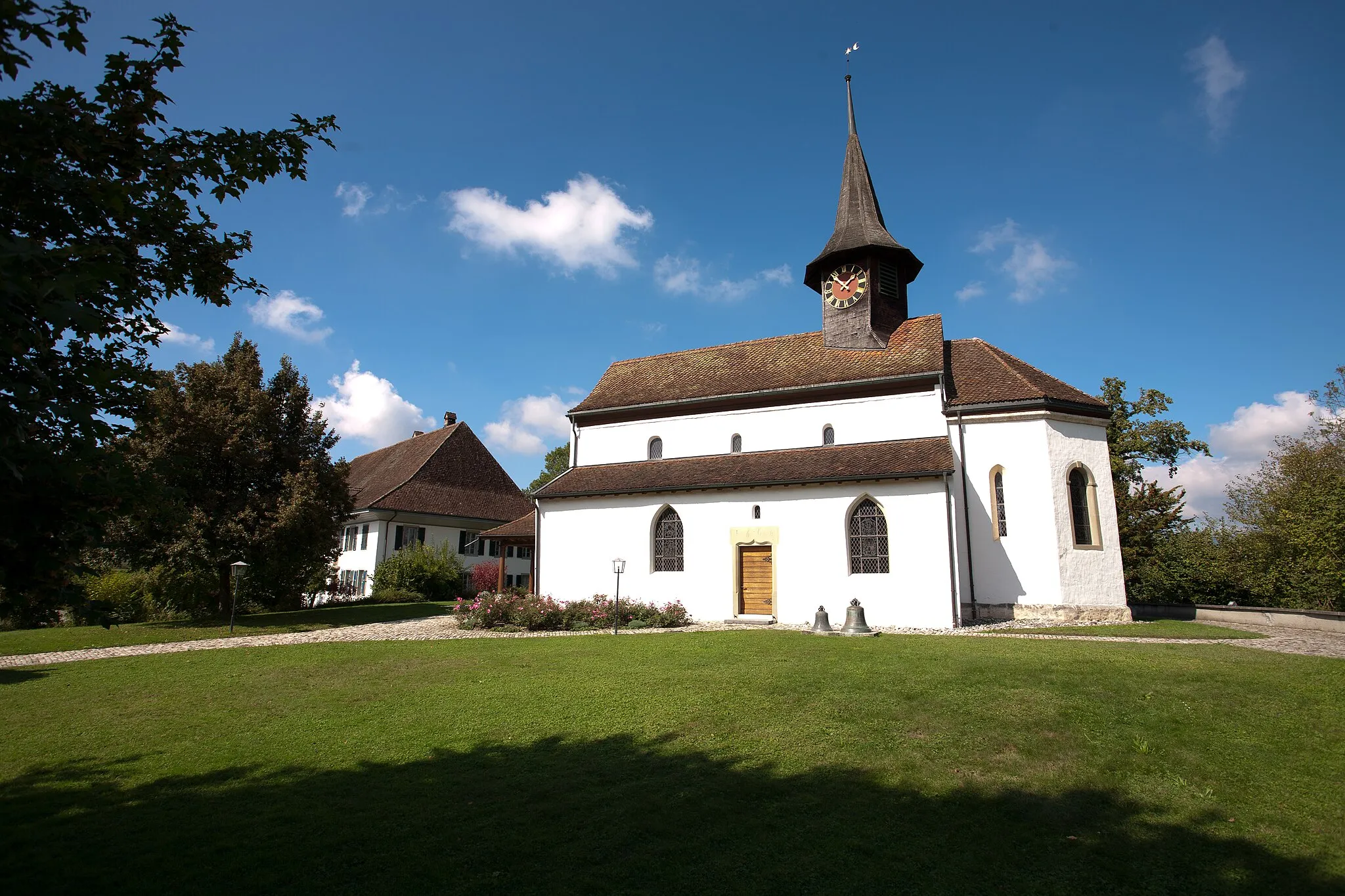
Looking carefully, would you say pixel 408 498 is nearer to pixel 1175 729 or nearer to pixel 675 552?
pixel 675 552

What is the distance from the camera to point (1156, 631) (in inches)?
672

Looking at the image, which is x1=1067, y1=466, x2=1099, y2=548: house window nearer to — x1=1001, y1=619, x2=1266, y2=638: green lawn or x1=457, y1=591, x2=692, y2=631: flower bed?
x1=1001, y1=619, x2=1266, y2=638: green lawn

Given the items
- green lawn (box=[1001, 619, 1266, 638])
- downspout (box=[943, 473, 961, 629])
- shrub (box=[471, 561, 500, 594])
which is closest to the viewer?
green lawn (box=[1001, 619, 1266, 638])

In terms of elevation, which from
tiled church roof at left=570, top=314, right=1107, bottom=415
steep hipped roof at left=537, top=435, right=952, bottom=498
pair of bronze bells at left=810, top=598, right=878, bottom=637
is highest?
tiled church roof at left=570, top=314, right=1107, bottom=415

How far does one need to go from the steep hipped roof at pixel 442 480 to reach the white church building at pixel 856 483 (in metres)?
13.0

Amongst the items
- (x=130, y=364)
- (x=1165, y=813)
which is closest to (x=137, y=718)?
(x=130, y=364)

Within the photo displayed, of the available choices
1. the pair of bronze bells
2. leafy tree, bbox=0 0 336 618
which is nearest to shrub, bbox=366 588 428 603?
the pair of bronze bells

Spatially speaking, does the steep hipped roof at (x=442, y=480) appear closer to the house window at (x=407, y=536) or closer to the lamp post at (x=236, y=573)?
the house window at (x=407, y=536)

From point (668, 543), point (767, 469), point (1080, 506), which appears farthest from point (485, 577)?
point (1080, 506)

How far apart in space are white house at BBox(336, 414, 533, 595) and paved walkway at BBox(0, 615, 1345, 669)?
1220cm

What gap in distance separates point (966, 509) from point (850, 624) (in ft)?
19.3

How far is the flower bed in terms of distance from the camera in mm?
19844

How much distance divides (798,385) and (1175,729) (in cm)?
1594

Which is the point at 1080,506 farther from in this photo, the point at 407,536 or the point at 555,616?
the point at 407,536
